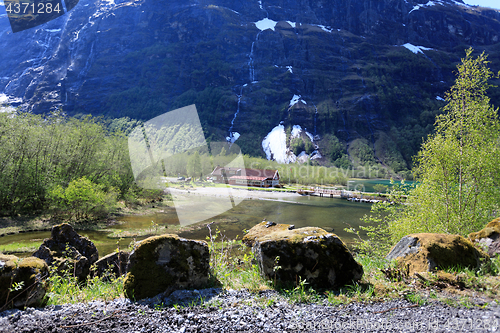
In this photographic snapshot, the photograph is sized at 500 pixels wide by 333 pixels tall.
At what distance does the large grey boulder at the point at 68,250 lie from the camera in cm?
827

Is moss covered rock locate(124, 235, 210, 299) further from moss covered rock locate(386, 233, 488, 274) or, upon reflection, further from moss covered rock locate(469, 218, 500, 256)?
moss covered rock locate(469, 218, 500, 256)

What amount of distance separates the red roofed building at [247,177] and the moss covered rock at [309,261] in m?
85.9

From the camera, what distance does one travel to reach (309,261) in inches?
209

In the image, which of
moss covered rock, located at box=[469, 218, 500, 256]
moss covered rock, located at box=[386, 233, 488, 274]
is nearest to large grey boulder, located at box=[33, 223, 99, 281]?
moss covered rock, located at box=[386, 233, 488, 274]

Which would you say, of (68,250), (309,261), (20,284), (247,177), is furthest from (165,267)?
(247,177)

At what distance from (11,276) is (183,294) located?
3.01 meters

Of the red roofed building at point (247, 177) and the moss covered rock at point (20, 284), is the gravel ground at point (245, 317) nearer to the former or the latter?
the moss covered rock at point (20, 284)

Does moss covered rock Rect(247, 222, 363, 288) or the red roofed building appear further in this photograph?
the red roofed building

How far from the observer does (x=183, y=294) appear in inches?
191

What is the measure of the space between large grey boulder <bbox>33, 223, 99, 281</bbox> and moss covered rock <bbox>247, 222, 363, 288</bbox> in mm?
6798

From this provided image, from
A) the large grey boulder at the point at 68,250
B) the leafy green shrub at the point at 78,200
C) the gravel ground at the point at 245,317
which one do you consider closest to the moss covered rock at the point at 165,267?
the gravel ground at the point at 245,317

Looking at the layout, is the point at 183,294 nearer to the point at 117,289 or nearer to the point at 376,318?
the point at 117,289

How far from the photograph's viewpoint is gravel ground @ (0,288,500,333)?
3697 mm

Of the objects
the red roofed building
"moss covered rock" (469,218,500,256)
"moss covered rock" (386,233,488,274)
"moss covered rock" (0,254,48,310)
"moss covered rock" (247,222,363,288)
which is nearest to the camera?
"moss covered rock" (0,254,48,310)
